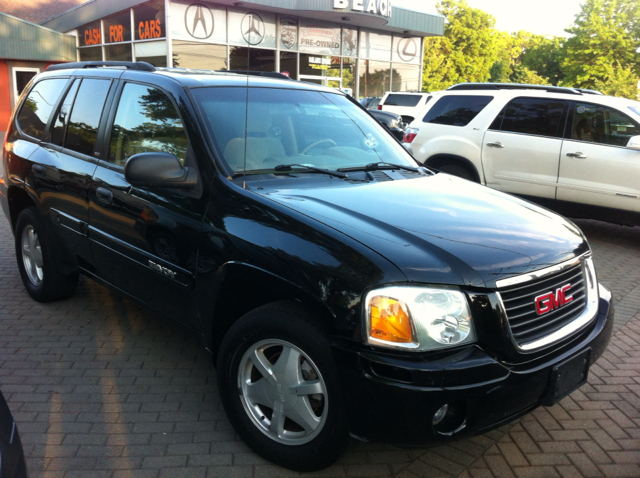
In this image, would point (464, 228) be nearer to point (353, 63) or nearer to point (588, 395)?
point (588, 395)

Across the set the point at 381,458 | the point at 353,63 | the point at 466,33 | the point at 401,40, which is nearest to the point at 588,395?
the point at 381,458

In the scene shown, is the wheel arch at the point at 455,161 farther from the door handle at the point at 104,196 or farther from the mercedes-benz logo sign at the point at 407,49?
the mercedes-benz logo sign at the point at 407,49

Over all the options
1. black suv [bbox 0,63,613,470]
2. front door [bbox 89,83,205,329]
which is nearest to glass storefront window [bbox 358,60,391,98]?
black suv [bbox 0,63,613,470]

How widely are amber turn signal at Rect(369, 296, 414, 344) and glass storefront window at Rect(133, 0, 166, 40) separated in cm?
2058

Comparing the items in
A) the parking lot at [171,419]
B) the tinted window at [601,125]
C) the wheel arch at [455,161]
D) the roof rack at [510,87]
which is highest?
the roof rack at [510,87]

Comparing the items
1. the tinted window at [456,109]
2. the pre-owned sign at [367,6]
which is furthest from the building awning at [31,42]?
the tinted window at [456,109]

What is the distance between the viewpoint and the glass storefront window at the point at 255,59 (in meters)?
22.4

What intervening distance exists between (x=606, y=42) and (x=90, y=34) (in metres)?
35.0

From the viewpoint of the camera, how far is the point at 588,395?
142 inches

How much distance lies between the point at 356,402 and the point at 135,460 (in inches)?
48.7

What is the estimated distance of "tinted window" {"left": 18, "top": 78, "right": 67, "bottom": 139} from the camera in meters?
4.63

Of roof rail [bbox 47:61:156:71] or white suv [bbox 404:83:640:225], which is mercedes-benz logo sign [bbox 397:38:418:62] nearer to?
white suv [bbox 404:83:640:225]

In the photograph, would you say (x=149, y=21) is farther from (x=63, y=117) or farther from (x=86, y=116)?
(x=86, y=116)

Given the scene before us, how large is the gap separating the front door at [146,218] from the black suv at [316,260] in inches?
0.5
